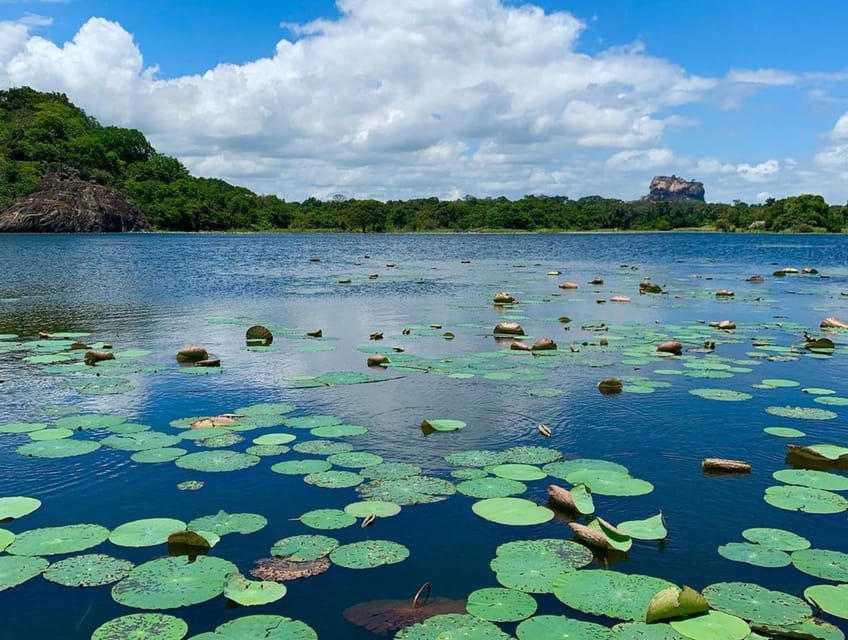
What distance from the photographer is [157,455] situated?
871cm

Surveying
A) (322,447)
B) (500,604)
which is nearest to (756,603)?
(500,604)

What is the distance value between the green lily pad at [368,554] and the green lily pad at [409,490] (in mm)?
1016

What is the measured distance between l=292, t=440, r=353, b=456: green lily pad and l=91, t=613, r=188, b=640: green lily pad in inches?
150

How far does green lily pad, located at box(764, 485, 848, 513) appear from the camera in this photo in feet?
23.8

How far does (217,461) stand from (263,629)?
12.7 ft

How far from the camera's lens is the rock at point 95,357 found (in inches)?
559

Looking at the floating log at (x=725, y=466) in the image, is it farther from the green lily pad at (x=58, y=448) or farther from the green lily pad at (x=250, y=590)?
the green lily pad at (x=58, y=448)

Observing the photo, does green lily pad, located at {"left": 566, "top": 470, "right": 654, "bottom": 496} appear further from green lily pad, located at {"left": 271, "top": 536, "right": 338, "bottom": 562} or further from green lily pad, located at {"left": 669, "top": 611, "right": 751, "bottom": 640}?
green lily pad, located at {"left": 271, "top": 536, "right": 338, "bottom": 562}

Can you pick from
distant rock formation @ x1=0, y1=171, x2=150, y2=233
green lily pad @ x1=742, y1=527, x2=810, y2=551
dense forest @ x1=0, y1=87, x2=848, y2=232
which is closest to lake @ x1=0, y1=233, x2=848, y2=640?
green lily pad @ x1=742, y1=527, x2=810, y2=551

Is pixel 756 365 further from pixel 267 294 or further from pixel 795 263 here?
pixel 795 263

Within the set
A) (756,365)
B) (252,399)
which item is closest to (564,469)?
(252,399)

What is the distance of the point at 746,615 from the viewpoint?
5133 millimetres

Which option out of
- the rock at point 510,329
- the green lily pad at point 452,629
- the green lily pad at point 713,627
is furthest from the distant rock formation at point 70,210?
the green lily pad at point 713,627

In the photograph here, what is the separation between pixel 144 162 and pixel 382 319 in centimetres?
17059
